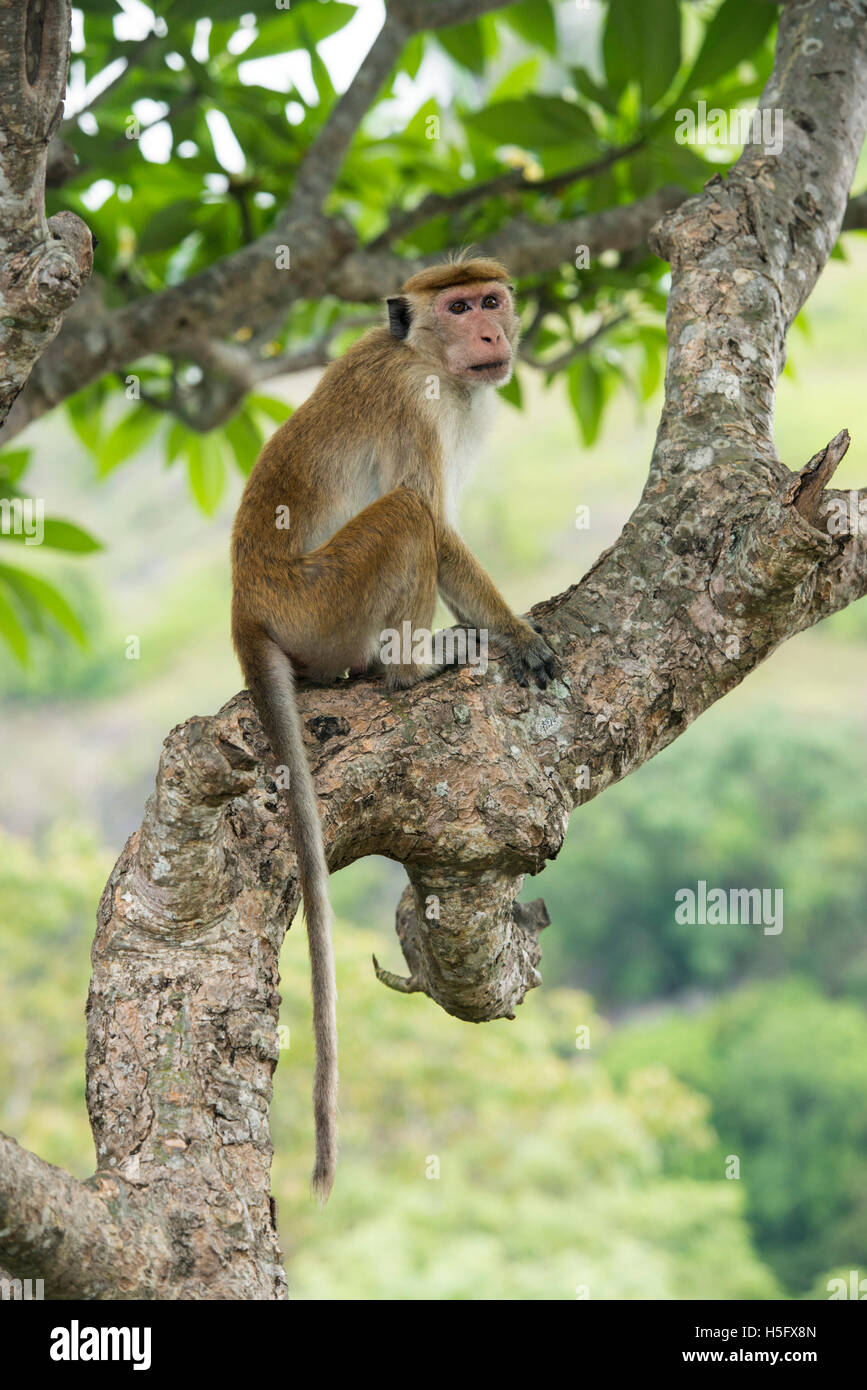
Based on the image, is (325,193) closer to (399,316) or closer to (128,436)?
(399,316)

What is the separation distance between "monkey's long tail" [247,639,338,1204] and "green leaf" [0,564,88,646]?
197cm

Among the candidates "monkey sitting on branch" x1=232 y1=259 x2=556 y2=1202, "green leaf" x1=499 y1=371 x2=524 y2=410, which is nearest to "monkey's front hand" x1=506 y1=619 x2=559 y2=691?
"monkey sitting on branch" x1=232 y1=259 x2=556 y2=1202

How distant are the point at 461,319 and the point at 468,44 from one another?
114cm

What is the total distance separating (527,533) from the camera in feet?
85.9

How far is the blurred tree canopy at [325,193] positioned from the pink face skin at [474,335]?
0.52m

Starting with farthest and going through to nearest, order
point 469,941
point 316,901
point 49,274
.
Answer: point 469,941, point 316,901, point 49,274

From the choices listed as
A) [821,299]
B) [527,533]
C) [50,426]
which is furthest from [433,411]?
[821,299]

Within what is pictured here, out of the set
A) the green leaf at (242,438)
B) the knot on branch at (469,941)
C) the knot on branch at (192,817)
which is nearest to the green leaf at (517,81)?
the green leaf at (242,438)

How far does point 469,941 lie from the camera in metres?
2.25

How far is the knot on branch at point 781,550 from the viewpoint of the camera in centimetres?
202

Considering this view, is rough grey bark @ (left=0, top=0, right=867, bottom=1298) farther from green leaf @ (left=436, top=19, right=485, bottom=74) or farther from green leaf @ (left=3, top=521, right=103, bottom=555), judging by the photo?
green leaf @ (left=3, top=521, right=103, bottom=555)

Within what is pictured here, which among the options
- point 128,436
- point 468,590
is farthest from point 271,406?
Result: point 468,590

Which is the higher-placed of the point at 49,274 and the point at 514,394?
the point at 514,394
